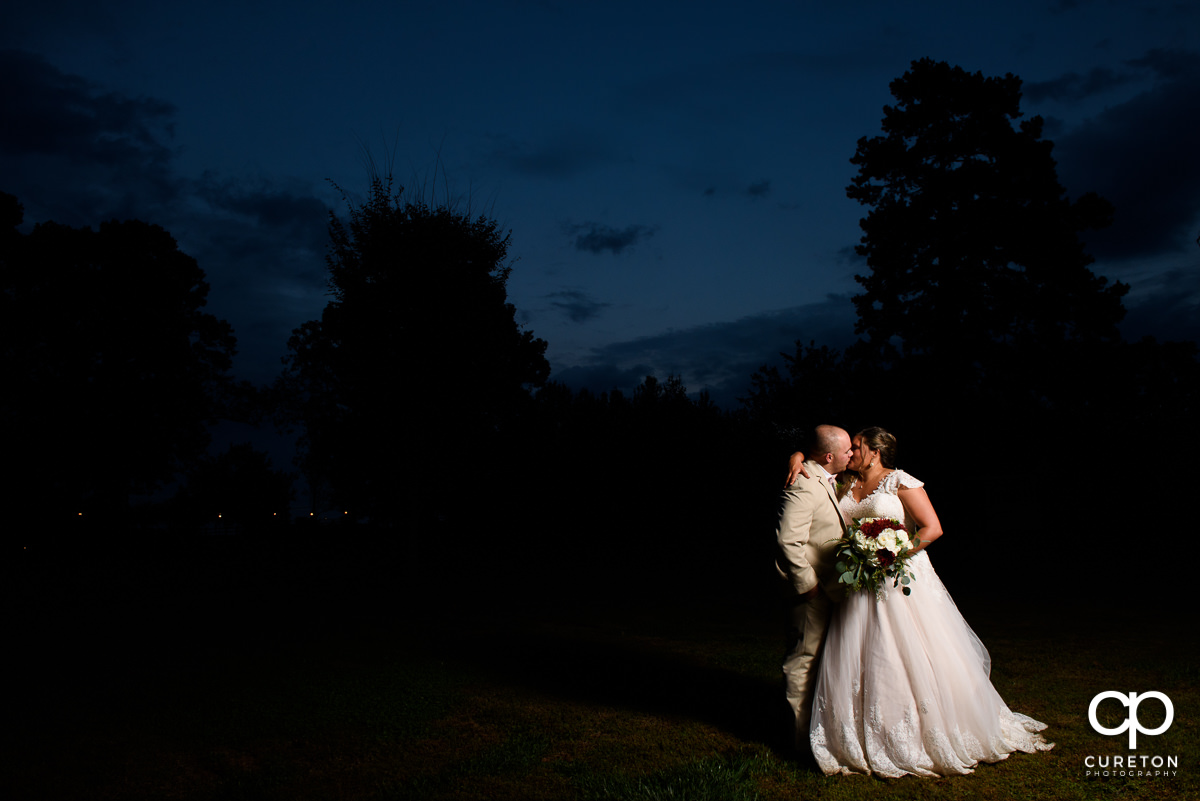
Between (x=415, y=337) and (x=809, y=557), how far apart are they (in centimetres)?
1195

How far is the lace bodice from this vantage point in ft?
17.9

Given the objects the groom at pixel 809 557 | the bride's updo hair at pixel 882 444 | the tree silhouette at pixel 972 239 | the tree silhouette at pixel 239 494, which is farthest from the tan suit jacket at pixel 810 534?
the tree silhouette at pixel 239 494

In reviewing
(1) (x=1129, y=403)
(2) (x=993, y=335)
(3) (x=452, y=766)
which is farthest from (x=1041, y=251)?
(3) (x=452, y=766)

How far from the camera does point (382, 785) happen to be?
5.06 m

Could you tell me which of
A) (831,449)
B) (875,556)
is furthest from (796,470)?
(875,556)

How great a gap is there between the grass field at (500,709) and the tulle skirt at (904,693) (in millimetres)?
147

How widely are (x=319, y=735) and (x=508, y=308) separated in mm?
12399

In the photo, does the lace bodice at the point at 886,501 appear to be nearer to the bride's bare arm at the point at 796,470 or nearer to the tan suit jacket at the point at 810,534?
the tan suit jacket at the point at 810,534

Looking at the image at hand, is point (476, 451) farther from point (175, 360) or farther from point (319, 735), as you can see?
point (175, 360)

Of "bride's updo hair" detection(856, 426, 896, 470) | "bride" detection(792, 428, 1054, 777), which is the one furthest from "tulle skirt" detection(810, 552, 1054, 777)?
"bride's updo hair" detection(856, 426, 896, 470)

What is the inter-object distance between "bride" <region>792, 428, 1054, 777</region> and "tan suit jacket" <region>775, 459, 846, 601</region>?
5.8 inches

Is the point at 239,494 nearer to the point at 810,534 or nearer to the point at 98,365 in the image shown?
the point at 98,365

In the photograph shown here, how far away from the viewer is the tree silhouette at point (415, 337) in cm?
1598

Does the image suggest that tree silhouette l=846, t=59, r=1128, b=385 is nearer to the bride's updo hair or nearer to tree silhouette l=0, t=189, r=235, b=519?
the bride's updo hair
